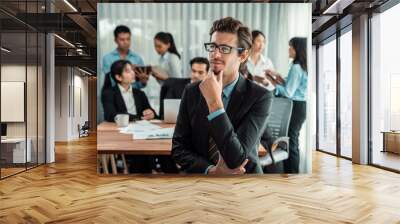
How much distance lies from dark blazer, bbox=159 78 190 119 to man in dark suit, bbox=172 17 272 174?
0.42 ft

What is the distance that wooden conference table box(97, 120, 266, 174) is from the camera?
256 inches

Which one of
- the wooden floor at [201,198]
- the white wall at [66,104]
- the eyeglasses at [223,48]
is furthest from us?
the white wall at [66,104]

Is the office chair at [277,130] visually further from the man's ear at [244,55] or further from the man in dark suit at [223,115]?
the man's ear at [244,55]

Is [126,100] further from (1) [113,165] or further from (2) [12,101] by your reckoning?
(2) [12,101]

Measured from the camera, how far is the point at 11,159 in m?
7.00

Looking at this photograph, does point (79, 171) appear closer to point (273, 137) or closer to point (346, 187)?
point (273, 137)

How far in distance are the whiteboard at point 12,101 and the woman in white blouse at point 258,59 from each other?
4037 millimetres

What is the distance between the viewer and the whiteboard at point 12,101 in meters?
6.58

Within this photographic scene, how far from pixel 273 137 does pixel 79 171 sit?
3626 millimetres

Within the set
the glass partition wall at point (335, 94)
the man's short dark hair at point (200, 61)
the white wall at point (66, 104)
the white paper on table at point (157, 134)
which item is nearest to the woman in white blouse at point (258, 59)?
the man's short dark hair at point (200, 61)

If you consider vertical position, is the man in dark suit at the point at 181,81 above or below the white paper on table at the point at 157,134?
above

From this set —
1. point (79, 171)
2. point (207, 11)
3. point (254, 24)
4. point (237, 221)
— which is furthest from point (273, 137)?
→ point (79, 171)

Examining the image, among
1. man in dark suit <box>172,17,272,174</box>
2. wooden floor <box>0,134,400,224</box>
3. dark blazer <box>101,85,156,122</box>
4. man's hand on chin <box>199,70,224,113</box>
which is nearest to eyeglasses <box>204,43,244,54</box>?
man in dark suit <box>172,17,272,174</box>

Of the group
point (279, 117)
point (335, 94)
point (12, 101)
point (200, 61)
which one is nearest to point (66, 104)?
point (12, 101)
